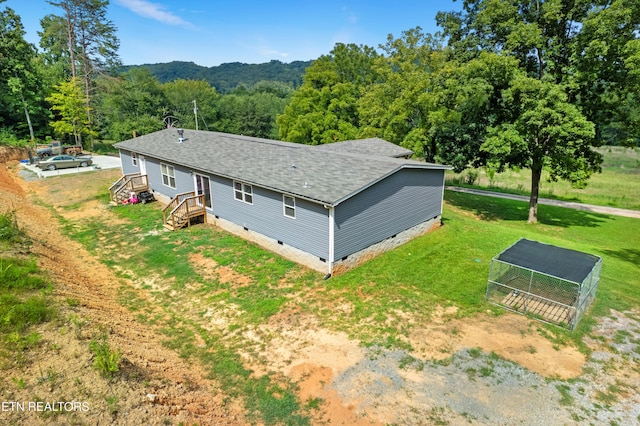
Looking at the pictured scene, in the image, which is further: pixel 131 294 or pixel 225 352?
pixel 131 294

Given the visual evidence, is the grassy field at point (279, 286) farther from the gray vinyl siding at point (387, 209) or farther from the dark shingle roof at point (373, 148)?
the dark shingle roof at point (373, 148)

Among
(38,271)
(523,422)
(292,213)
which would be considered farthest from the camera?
(292,213)

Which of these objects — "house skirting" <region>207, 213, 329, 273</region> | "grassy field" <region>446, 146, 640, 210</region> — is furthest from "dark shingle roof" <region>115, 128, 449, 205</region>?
"grassy field" <region>446, 146, 640, 210</region>

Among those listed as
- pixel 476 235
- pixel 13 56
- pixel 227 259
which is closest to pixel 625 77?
pixel 476 235

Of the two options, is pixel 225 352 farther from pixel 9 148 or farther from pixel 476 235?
pixel 9 148

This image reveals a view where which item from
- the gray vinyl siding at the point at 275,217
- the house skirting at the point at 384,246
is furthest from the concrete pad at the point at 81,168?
the house skirting at the point at 384,246

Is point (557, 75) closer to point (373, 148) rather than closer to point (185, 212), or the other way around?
point (373, 148)
